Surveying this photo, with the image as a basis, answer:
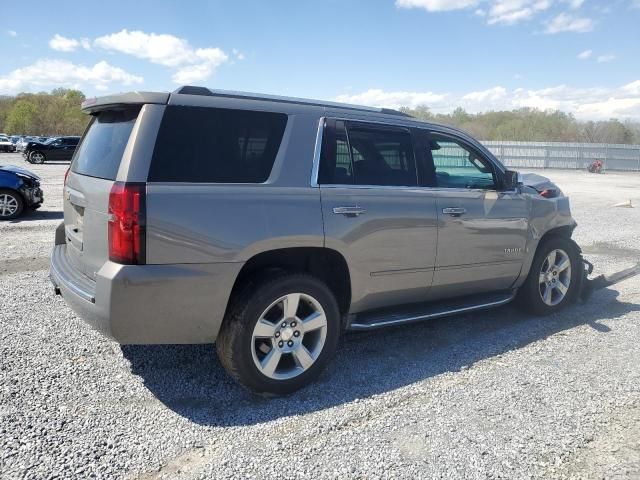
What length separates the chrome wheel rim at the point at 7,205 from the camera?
1068 centimetres

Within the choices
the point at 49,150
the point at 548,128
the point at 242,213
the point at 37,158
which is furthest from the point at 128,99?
the point at 548,128

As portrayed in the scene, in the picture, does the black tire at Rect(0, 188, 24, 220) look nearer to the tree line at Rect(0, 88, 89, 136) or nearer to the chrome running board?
the chrome running board

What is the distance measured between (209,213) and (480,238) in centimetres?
249

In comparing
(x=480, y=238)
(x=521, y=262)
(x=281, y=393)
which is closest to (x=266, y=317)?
(x=281, y=393)

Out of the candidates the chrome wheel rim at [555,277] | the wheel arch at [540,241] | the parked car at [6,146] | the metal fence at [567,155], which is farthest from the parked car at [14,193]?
the parked car at [6,146]

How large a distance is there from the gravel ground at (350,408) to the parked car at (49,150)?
31.4 m

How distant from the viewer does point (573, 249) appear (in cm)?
541

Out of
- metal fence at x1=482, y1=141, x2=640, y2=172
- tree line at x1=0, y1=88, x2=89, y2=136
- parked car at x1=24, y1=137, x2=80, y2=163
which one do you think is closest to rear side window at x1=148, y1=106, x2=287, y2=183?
parked car at x1=24, y1=137, x2=80, y2=163

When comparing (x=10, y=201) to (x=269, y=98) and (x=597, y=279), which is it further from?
Result: (x=597, y=279)

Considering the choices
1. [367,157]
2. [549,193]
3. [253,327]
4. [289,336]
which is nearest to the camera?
[253,327]

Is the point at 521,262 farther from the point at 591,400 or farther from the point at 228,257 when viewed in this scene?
the point at 228,257

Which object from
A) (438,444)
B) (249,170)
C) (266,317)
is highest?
(249,170)

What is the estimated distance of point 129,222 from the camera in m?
2.95

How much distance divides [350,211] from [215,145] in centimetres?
104
